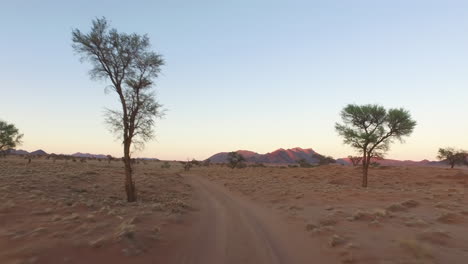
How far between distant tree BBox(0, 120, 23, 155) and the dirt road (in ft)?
219

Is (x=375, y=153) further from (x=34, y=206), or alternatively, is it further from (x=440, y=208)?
(x=34, y=206)

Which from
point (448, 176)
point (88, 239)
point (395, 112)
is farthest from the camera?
point (448, 176)

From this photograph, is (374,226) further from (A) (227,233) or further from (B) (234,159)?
(B) (234,159)

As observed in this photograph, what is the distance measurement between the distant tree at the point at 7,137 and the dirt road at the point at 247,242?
66807 mm

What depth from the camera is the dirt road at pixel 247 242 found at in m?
9.65

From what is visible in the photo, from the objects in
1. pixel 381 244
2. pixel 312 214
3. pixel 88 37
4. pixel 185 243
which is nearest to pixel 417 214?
pixel 312 214

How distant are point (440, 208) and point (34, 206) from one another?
77.4 feet

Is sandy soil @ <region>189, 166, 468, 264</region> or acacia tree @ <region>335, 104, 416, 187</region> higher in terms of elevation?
acacia tree @ <region>335, 104, 416, 187</region>

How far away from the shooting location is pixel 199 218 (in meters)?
16.2

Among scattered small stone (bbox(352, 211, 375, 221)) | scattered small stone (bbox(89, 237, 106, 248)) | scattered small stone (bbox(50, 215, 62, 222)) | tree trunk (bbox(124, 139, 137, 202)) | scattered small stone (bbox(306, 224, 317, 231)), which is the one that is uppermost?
tree trunk (bbox(124, 139, 137, 202))

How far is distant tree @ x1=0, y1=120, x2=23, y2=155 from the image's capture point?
63.8 m

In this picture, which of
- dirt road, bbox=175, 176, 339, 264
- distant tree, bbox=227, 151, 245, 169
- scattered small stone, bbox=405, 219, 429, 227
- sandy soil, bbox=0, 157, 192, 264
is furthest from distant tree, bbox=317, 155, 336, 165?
sandy soil, bbox=0, 157, 192, 264

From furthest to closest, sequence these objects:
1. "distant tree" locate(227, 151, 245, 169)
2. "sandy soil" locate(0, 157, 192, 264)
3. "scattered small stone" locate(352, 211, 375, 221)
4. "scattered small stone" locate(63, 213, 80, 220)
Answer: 1. "distant tree" locate(227, 151, 245, 169)
2. "scattered small stone" locate(352, 211, 375, 221)
3. "scattered small stone" locate(63, 213, 80, 220)
4. "sandy soil" locate(0, 157, 192, 264)

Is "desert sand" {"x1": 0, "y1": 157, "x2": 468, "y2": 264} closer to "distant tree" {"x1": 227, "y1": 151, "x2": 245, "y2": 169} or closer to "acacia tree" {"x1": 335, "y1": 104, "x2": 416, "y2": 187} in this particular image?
"acacia tree" {"x1": 335, "y1": 104, "x2": 416, "y2": 187}
